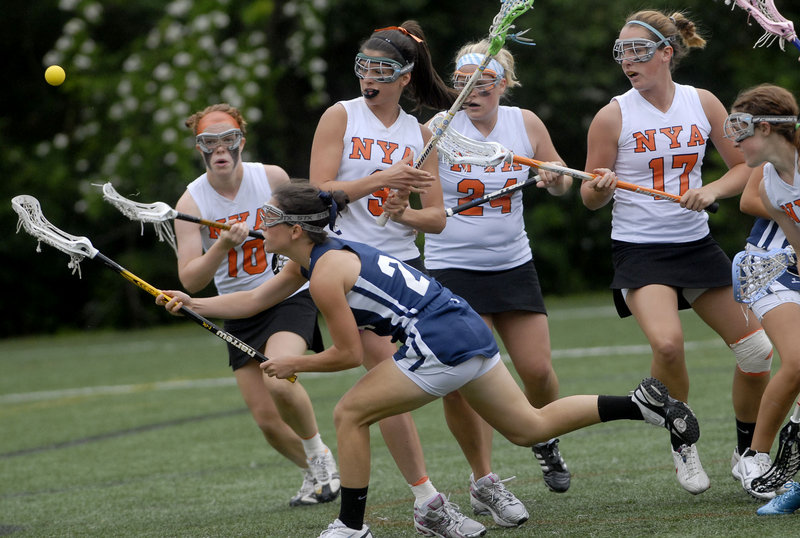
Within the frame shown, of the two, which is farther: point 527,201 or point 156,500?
point 527,201

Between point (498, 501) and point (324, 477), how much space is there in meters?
1.14

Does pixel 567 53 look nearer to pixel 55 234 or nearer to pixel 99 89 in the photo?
pixel 99 89

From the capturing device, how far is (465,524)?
4.26 meters

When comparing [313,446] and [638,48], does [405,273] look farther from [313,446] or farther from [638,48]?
[313,446]

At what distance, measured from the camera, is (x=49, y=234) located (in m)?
4.46

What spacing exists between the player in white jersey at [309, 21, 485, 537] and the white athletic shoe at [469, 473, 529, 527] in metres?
0.35

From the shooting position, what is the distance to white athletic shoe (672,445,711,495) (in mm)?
4332

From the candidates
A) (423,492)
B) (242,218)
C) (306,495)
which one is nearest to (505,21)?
(242,218)

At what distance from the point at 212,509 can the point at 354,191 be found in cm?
194

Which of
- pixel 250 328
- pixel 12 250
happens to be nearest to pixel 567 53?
pixel 12 250

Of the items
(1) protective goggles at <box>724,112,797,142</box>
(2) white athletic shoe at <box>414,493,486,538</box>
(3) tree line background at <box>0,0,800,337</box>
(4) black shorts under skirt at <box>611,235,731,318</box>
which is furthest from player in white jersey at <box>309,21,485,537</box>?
(3) tree line background at <box>0,0,800,337</box>

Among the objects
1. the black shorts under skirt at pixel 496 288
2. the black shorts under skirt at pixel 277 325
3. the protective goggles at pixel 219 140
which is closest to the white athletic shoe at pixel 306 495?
the black shorts under skirt at pixel 277 325

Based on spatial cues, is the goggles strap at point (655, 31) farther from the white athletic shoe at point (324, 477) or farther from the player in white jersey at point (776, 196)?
the white athletic shoe at point (324, 477)

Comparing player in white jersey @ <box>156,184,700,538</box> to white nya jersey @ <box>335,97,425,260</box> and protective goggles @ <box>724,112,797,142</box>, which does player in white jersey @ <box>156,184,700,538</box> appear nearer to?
white nya jersey @ <box>335,97,425,260</box>
